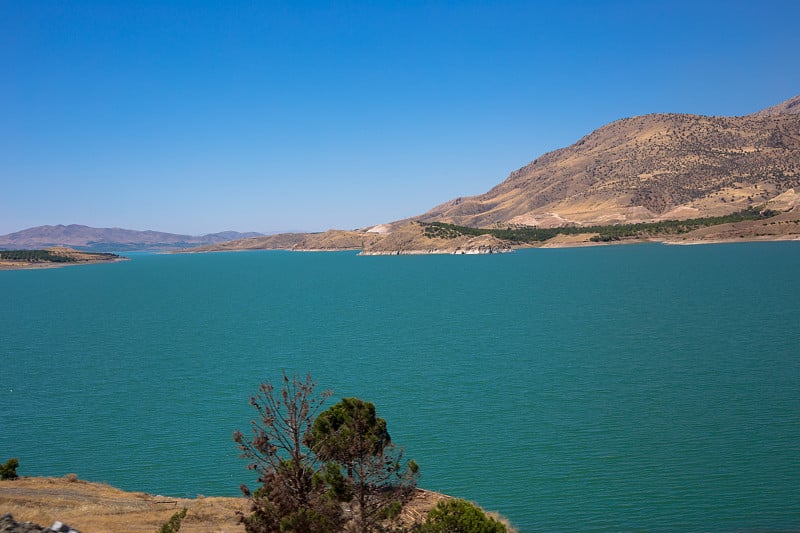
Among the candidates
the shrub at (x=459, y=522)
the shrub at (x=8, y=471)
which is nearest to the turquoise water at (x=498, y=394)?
the shrub at (x=8, y=471)

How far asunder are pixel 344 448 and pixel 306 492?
554 centimetres

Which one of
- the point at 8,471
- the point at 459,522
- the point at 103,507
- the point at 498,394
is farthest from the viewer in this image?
the point at 498,394

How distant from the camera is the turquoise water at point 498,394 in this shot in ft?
97.3

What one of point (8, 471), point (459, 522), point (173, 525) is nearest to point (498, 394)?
point (459, 522)

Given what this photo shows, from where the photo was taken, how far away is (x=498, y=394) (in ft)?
150


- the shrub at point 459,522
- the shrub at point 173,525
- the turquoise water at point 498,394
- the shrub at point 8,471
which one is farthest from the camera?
the turquoise water at point 498,394

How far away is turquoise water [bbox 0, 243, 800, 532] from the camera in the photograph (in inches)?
1168

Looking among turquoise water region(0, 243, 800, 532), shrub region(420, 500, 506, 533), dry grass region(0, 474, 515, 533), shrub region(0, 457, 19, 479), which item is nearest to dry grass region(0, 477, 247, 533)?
dry grass region(0, 474, 515, 533)

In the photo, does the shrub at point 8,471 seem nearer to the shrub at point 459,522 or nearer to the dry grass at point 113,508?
the dry grass at point 113,508

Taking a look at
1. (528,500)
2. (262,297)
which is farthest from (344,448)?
(262,297)

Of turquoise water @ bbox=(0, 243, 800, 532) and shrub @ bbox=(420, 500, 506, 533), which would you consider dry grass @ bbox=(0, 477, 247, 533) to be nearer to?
turquoise water @ bbox=(0, 243, 800, 532)

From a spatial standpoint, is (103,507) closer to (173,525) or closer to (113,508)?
(113,508)

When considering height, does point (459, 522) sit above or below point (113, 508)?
above

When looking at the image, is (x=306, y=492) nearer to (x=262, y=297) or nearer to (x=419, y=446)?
(x=419, y=446)
